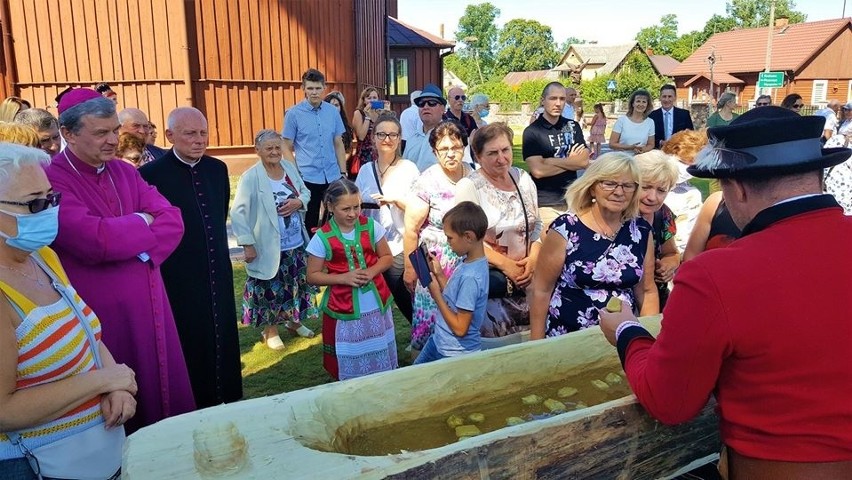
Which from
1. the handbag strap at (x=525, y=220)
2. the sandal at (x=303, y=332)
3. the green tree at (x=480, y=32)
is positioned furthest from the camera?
the green tree at (x=480, y=32)

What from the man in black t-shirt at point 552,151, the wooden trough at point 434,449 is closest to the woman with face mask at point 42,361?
the wooden trough at point 434,449

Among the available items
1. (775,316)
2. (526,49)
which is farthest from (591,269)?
(526,49)

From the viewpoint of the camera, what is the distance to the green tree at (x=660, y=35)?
8476 cm

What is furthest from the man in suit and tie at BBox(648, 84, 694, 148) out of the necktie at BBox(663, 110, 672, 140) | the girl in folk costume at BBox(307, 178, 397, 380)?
the girl in folk costume at BBox(307, 178, 397, 380)

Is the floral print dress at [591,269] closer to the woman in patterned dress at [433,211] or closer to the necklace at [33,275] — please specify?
the woman in patterned dress at [433,211]

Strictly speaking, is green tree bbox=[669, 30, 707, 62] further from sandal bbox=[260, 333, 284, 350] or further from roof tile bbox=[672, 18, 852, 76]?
sandal bbox=[260, 333, 284, 350]

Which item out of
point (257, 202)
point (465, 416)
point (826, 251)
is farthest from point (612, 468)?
point (257, 202)

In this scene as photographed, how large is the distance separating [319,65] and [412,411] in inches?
441

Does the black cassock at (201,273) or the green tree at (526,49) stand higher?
the green tree at (526,49)

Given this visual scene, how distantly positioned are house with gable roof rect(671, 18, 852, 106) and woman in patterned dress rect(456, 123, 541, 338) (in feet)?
124

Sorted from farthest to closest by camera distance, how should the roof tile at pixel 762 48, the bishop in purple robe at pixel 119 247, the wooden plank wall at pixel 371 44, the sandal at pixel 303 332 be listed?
the roof tile at pixel 762 48 → the wooden plank wall at pixel 371 44 → the sandal at pixel 303 332 → the bishop in purple robe at pixel 119 247

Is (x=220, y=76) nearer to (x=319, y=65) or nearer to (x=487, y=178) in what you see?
(x=319, y=65)

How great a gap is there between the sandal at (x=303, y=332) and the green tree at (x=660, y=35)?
88.0 m

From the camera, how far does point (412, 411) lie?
244cm
